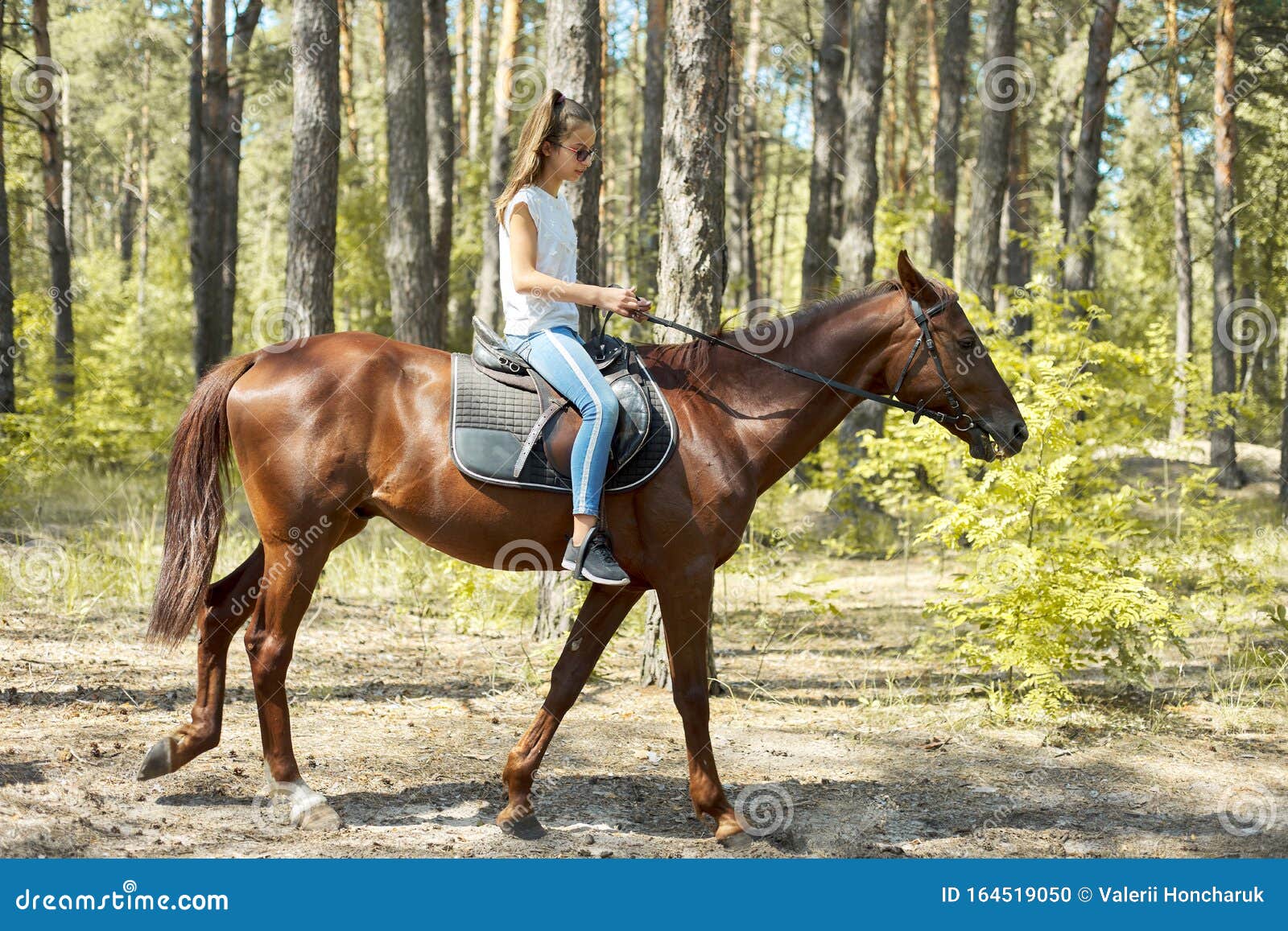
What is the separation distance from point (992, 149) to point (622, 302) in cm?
969

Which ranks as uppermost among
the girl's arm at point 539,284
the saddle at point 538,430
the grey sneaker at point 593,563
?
the girl's arm at point 539,284

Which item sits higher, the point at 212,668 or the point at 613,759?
the point at 212,668

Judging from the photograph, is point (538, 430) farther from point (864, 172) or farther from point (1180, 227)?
point (1180, 227)

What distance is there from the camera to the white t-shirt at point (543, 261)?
Answer: 15.4 feet

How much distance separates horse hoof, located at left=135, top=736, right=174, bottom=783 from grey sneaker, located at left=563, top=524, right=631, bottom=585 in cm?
198

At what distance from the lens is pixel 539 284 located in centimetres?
456

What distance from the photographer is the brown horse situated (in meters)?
4.71

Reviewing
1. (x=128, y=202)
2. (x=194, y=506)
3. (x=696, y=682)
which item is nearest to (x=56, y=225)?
(x=194, y=506)

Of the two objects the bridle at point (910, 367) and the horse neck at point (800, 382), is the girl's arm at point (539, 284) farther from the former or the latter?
the horse neck at point (800, 382)

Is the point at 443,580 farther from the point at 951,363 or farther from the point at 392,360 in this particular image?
the point at 951,363

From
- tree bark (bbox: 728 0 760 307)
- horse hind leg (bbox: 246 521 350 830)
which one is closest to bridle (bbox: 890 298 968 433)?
horse hind leg (bbox: 246 521 350 830)

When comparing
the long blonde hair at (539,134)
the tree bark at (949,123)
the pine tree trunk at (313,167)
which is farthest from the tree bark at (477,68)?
the long blonde hair at (539,134)

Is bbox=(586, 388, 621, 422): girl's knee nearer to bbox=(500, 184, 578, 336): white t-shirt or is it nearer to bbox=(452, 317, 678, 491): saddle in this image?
bbox=(452, 317, 678, 491): saddle

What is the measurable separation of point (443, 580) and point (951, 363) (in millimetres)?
6364
